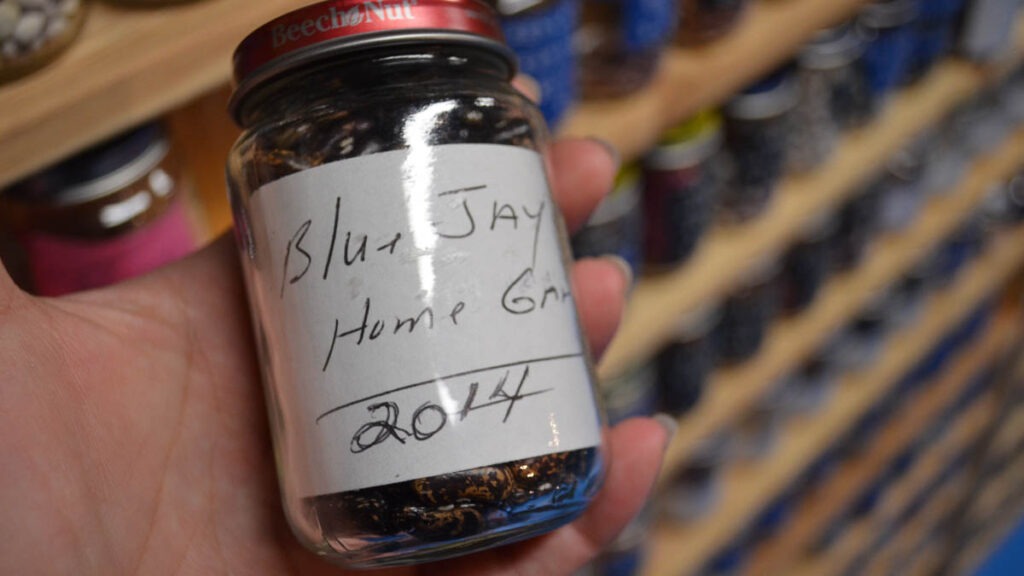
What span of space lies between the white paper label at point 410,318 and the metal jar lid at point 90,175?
12 cm

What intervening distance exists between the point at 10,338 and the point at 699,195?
57cm

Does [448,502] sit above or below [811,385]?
above

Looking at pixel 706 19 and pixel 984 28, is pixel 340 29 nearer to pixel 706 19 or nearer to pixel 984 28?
pixel 706 19

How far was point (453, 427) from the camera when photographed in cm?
39

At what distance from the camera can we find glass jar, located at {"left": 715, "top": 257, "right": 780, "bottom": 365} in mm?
951

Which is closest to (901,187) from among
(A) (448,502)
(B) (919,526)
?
(B) (919,526)

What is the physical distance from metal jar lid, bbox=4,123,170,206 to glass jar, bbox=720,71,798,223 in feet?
1.77

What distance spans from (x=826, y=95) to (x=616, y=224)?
1.07ft

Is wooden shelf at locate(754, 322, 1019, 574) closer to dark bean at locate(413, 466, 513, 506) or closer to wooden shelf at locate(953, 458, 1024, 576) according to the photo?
wooden shelf at locate(953, 458, 1024, 576)

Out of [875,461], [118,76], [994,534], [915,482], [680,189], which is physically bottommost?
[994,534]

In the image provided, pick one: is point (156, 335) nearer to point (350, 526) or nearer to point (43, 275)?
point (43, 275)

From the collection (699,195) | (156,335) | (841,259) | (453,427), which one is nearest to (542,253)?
(453,427)

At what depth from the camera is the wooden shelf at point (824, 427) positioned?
3.65ft

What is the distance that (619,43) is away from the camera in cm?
71
